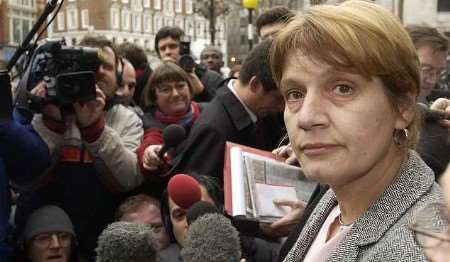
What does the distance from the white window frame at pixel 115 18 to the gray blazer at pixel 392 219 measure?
7476 centimetres

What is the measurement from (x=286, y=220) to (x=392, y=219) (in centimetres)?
120

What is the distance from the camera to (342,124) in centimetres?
142

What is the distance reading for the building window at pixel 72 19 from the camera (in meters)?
71.8

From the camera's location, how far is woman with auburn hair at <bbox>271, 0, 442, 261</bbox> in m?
1.40

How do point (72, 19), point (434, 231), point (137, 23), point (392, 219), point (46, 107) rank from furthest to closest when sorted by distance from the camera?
point (137, 23) < point (72, 19) < point (46, 107) < point (392, 219) < point (434, 231)

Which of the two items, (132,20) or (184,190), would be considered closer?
(184,190)

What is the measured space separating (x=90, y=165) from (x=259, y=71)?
1.09 m

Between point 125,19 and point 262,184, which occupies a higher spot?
point 125,19

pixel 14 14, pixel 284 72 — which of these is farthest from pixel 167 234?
pixel 14 14

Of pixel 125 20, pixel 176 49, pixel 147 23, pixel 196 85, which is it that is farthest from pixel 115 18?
pixel 196 85

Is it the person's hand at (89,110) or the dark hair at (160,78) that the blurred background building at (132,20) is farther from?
the person's hand at (89,110)

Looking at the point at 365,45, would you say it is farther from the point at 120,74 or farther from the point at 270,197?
the point at 120,74

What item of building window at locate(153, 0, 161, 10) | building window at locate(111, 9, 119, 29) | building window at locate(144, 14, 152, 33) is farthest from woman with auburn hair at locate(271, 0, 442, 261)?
building window at locate(153, 0, 161, 10)

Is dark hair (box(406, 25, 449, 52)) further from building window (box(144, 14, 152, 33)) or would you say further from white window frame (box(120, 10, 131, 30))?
building window (box(144, 14, 152, 33))
